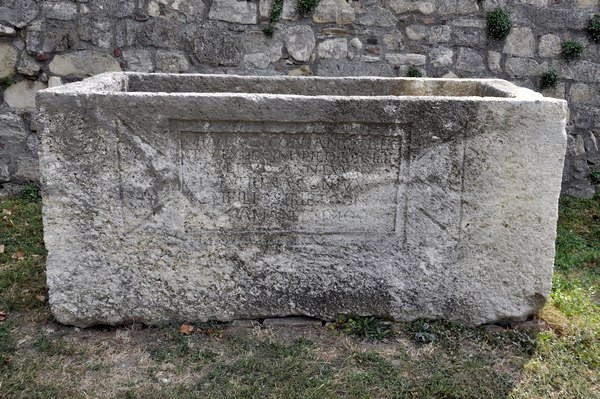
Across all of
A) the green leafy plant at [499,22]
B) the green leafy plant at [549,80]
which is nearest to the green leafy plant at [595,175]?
the green leafy plant at [549,80]

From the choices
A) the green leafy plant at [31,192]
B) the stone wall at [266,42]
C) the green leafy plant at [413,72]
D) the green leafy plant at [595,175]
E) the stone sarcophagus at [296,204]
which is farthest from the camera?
the green leafy plant at [595,175]

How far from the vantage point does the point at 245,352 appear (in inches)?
107

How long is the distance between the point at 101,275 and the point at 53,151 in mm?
605

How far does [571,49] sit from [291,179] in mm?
3447

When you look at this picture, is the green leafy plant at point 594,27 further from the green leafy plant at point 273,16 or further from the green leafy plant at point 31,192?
the green leafy plant at point 31,192

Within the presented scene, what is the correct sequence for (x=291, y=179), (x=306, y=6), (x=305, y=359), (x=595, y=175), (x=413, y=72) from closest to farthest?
(x=305, y=359), (x=291, y=179), (x=306, y=6), (x=413, y=72), (x=595, y=175)

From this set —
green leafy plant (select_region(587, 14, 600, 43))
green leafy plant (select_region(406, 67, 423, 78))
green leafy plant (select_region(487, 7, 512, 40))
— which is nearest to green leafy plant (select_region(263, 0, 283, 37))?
green leafy plant (select_region(406, 67, 423, 78))

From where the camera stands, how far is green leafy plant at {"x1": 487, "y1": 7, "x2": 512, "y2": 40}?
5.00 meters

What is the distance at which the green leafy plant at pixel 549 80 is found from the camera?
5.14m

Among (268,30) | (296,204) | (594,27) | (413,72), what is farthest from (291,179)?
(594,27)

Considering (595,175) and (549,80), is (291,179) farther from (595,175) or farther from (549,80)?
(595,175)

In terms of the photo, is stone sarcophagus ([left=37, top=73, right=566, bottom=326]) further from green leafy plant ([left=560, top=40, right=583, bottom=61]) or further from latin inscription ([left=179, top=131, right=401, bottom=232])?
green leafy plant ([left=560, top=40, right=583, bottom=61])

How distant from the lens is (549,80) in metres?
5.16

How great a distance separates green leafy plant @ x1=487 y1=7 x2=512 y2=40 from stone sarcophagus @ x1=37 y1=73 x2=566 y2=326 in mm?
2433
